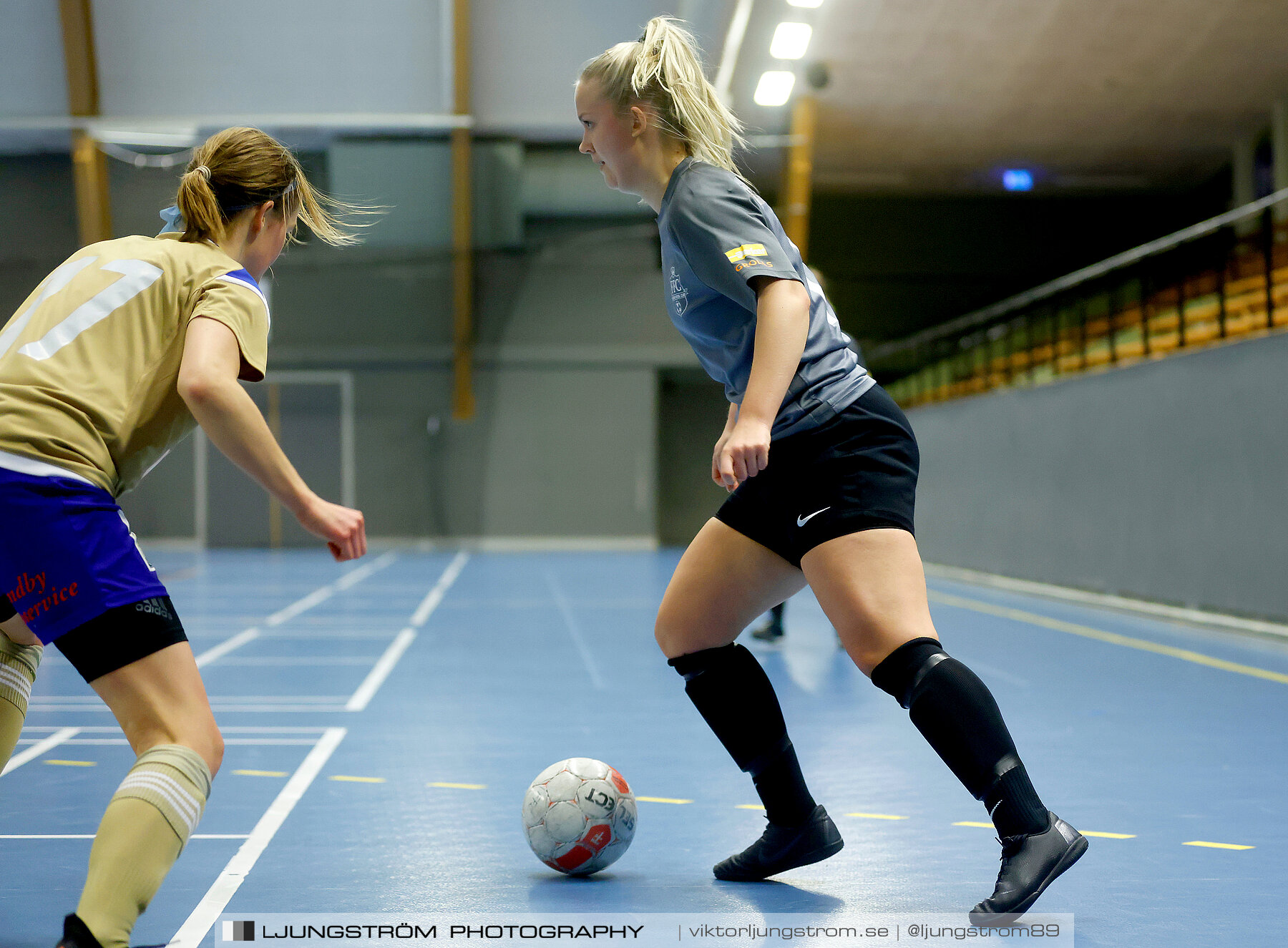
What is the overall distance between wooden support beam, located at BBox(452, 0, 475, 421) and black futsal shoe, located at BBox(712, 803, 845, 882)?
49.1ft

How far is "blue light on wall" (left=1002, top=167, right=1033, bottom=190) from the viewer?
1928cm

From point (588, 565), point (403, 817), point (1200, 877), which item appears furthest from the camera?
point (588, 565)

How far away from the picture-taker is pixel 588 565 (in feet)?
51.6

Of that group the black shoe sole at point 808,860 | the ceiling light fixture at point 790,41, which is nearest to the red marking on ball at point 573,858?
the black shoe sole at point 808,860

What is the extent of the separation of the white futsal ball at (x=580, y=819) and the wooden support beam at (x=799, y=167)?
14138 millimetres

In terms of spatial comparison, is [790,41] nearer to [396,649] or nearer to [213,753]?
[396,649]

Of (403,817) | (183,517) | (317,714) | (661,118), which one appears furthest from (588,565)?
(661,118)

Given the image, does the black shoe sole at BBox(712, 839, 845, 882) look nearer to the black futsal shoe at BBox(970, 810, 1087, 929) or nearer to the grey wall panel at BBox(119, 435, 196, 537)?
the black futsal shoe at BBox(970, 810, 1087, 929)

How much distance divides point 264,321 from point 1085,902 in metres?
2.01

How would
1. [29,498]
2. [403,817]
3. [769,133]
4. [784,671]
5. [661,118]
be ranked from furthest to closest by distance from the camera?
1. [769,133]
2. [784,671]
3. [403,817]
4. [661,118]
5. [29,498]

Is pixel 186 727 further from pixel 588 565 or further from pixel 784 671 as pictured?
pixel 588 565

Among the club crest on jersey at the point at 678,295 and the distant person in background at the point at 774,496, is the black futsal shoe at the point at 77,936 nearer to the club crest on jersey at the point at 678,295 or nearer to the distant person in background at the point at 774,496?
the distant person in background at the point at 774,496

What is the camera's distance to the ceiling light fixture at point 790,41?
45.9 feet

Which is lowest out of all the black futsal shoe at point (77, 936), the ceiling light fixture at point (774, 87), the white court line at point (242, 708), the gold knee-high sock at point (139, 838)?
the white court line at point (242, 708)
